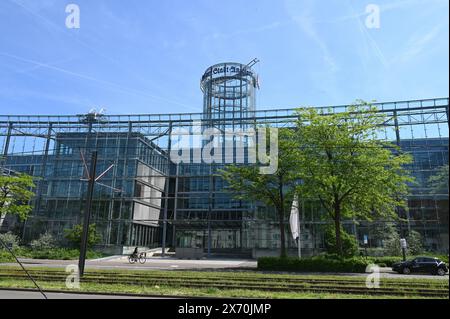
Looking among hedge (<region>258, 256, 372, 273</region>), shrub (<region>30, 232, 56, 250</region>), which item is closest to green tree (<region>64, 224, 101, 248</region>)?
shrub (<region>30, 232, 56, 250</region>)

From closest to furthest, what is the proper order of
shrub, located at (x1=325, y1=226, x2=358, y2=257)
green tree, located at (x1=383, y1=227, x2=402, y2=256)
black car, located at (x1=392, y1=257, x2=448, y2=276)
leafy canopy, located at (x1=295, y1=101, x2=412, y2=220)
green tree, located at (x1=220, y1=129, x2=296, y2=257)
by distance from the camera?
leafy canopy, located at (x1=295, y1=101, x2=412, y2=220) < black car, located at (x1=392, y1=257, x2=448, y2=276) < green tree, located at (x1=220, y1=129, x2=296, y2=257) < shrub, located at (x1=325, y1=226, x2=358, y2=257) < green tree, located at (x1=383, y1=227, x2=402, y2=256)

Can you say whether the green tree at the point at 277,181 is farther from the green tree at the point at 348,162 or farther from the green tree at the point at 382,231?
the green tree at the point at 382,231

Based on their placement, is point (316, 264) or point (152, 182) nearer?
point (316, 264)

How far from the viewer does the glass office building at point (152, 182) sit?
41875 mm

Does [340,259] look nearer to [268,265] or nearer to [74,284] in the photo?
[268,265]

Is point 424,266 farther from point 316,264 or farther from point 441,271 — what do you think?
point 316,264

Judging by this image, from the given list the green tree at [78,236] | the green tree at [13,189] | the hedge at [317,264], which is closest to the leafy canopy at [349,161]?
the hedge at [317,264]

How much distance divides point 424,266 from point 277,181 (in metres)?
11.7

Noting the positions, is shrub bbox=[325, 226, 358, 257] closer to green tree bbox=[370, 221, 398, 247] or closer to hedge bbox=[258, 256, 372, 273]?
hedge bbox=[258, 256, 372, 273]

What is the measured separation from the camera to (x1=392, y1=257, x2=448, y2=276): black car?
23.5 meters

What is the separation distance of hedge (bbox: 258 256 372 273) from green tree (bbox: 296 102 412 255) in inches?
59.8

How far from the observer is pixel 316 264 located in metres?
23.2

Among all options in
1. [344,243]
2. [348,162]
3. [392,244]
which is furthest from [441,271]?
Answer: [392,244]
